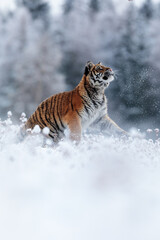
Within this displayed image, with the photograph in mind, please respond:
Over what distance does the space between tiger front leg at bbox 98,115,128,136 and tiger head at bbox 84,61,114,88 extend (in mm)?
556

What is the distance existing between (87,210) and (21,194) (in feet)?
1.12

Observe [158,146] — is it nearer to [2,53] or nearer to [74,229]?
[74,229]

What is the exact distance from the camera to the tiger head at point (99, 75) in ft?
16.7

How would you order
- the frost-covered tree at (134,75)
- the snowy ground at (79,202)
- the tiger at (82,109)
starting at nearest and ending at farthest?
the snowy ground at (79,202) → the tiger at (82,109) → the frost-covered tree at (134,75)

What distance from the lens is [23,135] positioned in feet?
17.9

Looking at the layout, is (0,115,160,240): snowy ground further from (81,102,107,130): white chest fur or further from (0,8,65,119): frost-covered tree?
(0,8,65,119): frost-covered tree

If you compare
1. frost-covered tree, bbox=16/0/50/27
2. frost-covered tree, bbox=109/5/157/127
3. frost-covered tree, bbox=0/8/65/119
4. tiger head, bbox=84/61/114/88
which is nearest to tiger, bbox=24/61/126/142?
tiger head, bbox=84/61/114/88

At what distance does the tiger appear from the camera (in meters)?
4.98

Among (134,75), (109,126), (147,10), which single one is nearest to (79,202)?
(109,126)

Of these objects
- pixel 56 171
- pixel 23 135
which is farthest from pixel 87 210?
pixel 23 135

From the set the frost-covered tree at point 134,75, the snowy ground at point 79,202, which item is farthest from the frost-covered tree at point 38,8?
the snowy ground at point 79,202

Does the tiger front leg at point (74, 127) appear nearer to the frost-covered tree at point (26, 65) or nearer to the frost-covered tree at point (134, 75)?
the frost-covered tree at point (134, 75)

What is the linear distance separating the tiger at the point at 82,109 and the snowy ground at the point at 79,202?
2755 millimetres

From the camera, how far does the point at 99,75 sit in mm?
5129
